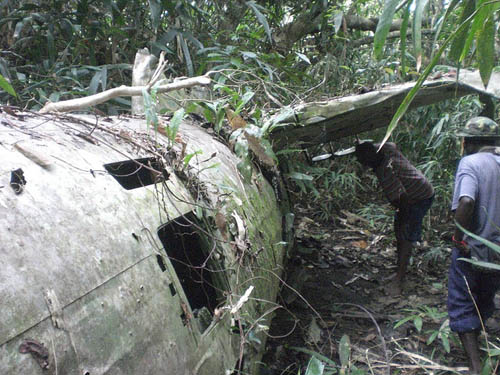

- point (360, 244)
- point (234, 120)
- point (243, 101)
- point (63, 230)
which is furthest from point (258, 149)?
point (360, 244)

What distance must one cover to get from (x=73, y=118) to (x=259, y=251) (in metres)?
1.23

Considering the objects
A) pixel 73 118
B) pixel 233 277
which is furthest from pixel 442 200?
pixel 73 118

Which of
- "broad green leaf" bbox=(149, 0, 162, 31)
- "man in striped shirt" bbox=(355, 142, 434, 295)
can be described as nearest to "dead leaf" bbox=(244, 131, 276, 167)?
"man in striped shirt" bbox=(355, 142, 434, 295)

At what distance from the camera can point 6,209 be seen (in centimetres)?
113

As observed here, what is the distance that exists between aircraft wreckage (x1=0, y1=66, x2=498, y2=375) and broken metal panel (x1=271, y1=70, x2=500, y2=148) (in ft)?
6.05

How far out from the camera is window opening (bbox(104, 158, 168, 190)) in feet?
6.12

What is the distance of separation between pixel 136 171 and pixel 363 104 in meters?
3.10

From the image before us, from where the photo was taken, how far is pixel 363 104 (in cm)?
432

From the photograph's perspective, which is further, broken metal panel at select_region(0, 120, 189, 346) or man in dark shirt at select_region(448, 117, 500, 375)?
man in dark shirt at select_region(448, 117, 500, 375)

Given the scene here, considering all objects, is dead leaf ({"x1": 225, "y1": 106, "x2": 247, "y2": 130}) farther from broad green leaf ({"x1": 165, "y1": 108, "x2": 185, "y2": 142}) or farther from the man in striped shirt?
the man in striped shirt

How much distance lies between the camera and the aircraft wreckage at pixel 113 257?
1042 mm

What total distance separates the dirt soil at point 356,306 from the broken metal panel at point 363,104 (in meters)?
1.67

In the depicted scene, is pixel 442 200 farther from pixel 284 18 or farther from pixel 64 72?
pixel 64 72

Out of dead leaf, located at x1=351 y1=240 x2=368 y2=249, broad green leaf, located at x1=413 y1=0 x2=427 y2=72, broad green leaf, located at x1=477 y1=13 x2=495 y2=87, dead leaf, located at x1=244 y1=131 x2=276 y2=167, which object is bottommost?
dead leaf, located at x1=351 y1=240 x2=368 y2=249
